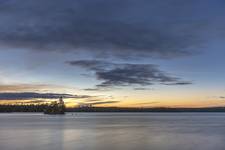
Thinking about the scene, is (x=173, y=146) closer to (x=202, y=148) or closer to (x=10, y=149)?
(x=202, y=148)

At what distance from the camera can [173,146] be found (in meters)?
45.0

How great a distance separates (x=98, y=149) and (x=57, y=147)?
197 inches

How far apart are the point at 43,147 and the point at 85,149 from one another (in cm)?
445

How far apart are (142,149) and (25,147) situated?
12.2 meters

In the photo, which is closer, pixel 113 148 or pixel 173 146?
pixel 113 148

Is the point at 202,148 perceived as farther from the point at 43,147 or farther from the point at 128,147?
the point at 43,147

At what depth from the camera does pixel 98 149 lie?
137 ft

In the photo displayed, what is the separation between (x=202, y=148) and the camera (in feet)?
143

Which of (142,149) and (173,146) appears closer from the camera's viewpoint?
(142,149)

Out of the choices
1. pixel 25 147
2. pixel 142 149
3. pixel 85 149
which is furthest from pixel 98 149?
pixel 25 147

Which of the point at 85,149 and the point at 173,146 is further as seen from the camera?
the point at 173,146

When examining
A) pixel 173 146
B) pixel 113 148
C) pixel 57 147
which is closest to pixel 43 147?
pixel 57 147

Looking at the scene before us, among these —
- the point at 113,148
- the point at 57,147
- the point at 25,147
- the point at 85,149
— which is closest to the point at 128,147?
the point at 113,148

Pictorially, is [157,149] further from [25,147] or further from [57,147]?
[25,147]
